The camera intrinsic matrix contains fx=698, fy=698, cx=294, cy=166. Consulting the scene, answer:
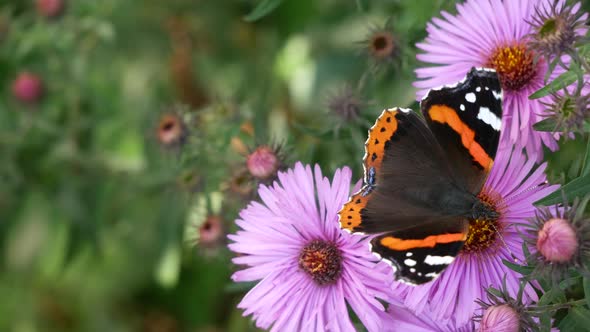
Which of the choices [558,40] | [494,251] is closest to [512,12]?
[558,40]

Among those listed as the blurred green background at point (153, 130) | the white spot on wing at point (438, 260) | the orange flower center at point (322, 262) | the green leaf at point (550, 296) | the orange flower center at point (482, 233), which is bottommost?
the green leaf at point (550, 296)

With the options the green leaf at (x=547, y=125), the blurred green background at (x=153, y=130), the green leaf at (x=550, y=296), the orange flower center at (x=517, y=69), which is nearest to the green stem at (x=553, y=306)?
the green leaf at (x=550, y=296)

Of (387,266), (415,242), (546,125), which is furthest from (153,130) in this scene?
(546,125)

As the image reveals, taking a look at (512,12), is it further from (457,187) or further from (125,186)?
(125,186)

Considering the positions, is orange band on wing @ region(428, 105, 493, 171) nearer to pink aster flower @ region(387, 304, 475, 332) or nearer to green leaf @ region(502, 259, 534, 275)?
green leaf @ region(502, 259, 534, 275)

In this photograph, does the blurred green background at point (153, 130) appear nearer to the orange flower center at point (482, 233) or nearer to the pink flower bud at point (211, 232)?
the pink flower bud at point (211, 232)

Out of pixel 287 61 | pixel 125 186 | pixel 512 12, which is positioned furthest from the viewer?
pixel 287 61
